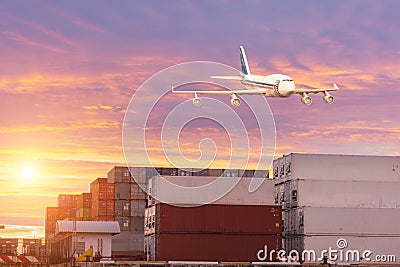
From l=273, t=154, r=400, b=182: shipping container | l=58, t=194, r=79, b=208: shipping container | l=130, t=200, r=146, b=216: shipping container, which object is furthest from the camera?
l=58, t=194, r=79, b=208: shipping container

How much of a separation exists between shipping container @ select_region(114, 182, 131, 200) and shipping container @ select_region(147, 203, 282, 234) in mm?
34226

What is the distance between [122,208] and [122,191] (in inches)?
96.8

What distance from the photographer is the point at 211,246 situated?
8512 cm

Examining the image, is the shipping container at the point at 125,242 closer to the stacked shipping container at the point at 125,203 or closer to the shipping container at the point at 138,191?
the stacked shipping container at the point at 125,203

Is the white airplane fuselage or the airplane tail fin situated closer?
the white airplane fuselage

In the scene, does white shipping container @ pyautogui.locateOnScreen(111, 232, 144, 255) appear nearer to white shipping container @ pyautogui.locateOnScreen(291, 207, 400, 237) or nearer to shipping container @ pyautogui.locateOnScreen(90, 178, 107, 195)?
shipping container @ pyautogui.locateOnScreen(90, 178, 107, 195)

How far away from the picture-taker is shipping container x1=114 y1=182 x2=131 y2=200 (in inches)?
4727

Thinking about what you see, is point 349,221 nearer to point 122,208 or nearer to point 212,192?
point 212,192

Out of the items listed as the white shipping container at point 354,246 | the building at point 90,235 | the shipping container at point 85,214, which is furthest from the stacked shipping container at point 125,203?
the white shipping container at point 354,246

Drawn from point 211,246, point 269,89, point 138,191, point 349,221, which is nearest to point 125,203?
point 138,191

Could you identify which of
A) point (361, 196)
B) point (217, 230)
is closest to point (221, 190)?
point (217, 230)

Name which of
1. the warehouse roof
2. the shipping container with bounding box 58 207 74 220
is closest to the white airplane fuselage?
the warehouse roof

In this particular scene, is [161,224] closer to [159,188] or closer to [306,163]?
[159,188]

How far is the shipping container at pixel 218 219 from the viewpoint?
279 ft
